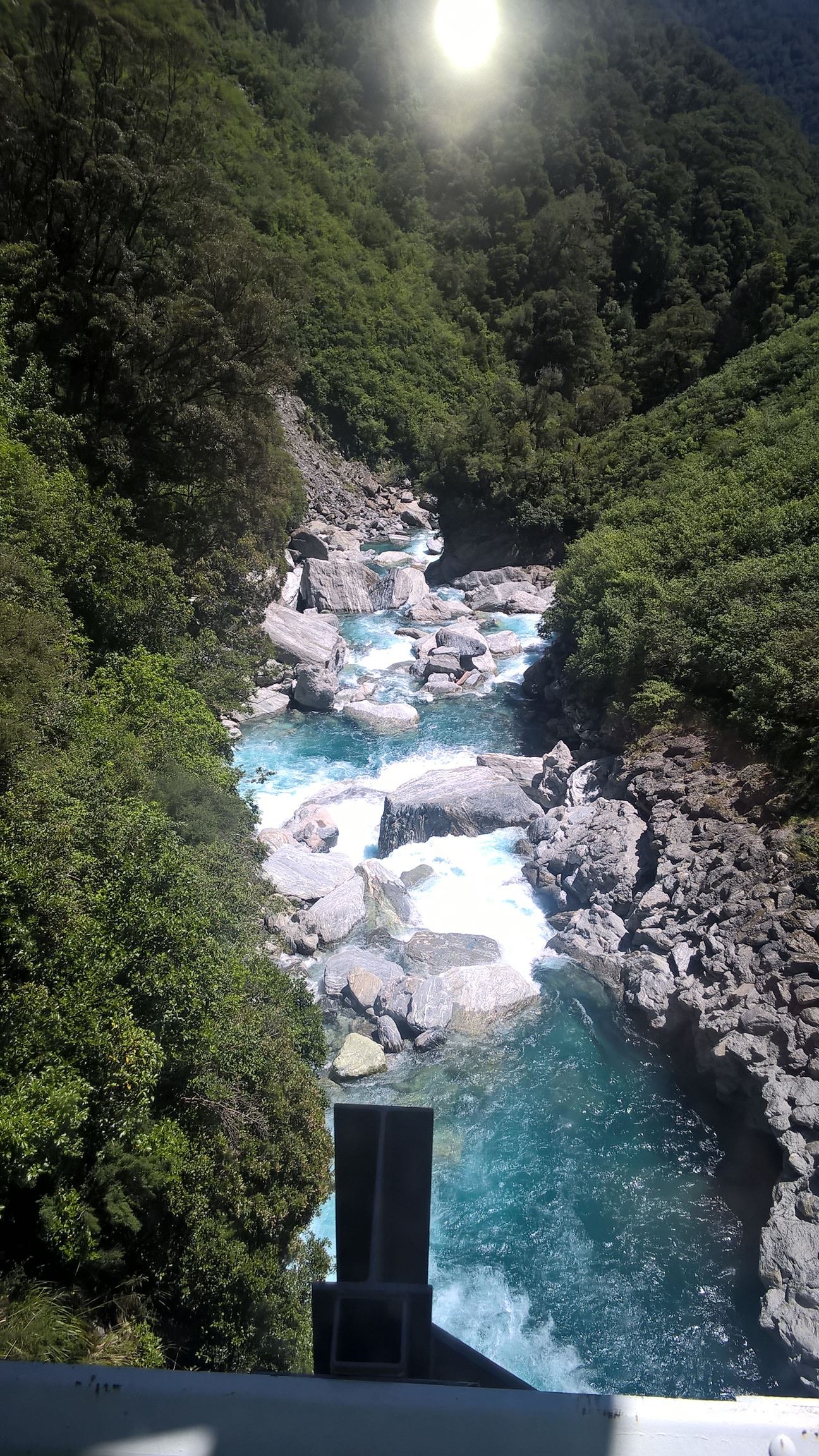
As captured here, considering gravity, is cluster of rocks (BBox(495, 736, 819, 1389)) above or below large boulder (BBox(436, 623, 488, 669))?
below

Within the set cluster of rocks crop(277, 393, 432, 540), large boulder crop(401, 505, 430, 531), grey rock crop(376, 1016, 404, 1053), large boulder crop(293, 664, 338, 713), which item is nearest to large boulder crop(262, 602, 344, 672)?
large boulder crop(293, 664, 338, 713)

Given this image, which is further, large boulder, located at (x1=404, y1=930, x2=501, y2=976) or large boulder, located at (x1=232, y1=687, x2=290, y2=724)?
large boulder, located at (x1=232, y1=687, x2=290, y2=724)

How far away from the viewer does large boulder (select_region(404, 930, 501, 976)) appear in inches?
507

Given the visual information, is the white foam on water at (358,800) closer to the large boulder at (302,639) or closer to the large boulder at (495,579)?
the large boulder at (302,639)

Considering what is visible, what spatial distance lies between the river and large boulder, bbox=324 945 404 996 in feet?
1.39

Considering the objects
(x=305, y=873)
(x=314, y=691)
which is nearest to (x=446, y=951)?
(x=305, y=873)

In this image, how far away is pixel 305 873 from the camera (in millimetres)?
14383

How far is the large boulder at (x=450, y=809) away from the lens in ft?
51.6

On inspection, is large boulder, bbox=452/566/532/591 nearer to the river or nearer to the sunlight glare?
the river

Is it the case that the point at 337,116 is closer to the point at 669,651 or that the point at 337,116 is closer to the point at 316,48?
the point at 316,48

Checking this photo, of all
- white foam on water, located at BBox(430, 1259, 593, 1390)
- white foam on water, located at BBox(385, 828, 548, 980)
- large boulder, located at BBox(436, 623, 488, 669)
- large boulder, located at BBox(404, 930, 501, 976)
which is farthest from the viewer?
large boulder, located at BBox(436, 623, 488, 669)

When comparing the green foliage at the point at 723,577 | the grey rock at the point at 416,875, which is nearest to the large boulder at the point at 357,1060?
the grey rock at the point at 416,875

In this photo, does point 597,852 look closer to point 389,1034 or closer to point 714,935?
point 714,935

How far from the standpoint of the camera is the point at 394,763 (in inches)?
738
